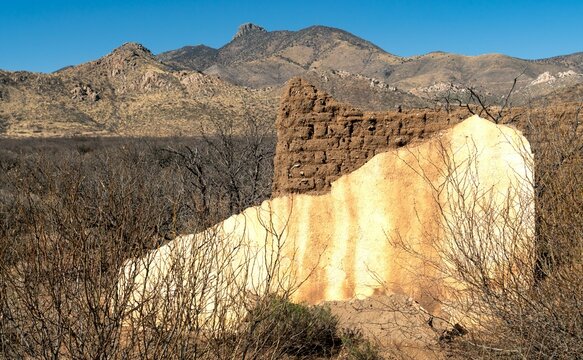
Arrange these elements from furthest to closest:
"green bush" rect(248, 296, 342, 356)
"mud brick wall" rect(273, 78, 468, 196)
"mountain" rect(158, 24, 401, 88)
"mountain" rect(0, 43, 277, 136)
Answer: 1. "mountain" rect(158, 24, 401, 88)
2. "mountain" rect(0, 43, 277, 136)
3. "mud brick wall" rect(273, 78, 468, 196)
4. "green bush" rect(248, 296, 342, 356)

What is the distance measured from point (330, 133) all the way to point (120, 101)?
171 ft

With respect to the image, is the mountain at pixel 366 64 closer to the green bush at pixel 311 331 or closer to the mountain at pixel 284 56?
the mountain at pixel 284 56

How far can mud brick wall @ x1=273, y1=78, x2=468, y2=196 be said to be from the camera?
27.5ft

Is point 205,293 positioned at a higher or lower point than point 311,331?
higher

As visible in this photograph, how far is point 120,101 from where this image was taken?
5688cm

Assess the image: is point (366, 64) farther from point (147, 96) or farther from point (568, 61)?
point (147, 96)

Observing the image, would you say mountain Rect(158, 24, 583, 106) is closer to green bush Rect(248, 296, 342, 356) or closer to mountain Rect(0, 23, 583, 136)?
mountain Rect(0, 23, 583, 136)

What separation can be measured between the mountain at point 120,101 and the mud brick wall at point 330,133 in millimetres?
33369

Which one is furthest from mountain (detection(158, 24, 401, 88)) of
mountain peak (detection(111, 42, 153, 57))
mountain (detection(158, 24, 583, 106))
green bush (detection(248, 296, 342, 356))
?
green bush (detection(248, 296, 342, 356))

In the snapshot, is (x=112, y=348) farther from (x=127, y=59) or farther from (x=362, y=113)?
(x=127, y=59)

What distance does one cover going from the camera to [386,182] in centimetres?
829

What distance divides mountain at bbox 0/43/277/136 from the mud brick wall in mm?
33369

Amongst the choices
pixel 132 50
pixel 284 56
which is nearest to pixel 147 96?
pixel 132 50

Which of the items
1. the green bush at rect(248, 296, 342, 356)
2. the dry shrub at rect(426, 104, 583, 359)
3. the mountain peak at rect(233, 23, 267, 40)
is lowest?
the green bush at rect(248, 296, 342, 356)
